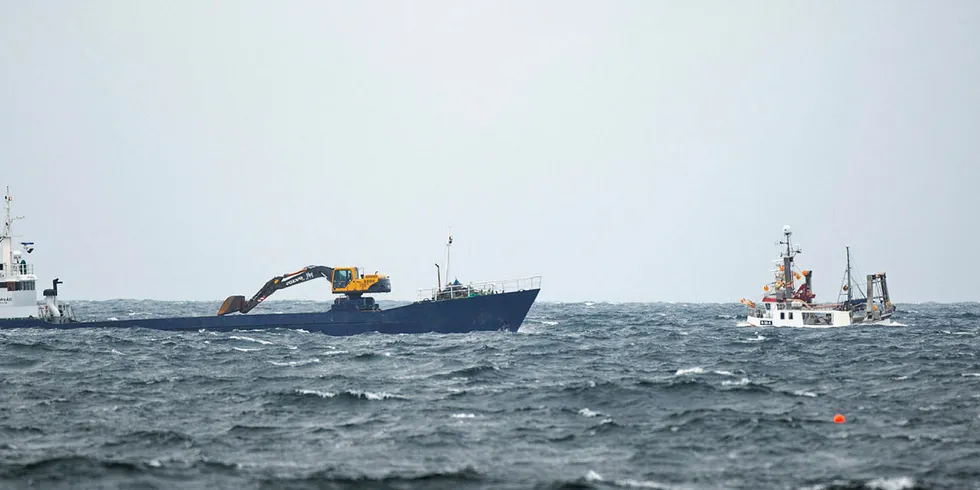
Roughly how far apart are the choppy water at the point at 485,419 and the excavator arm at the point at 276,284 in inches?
593

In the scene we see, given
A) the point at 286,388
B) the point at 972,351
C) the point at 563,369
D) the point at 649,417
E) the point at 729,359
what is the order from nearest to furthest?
the point at 649,417 → the point at 286,388 → the point at 563,369 → the point at 729,359 → the point at 972,351

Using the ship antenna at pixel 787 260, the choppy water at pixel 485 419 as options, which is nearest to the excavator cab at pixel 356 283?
the choppy water at pixel 485 419

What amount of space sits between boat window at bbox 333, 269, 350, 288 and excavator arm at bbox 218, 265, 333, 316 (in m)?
2.31

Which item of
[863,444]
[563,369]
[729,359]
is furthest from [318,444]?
[729,359]

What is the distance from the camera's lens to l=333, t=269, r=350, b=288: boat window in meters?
54.2

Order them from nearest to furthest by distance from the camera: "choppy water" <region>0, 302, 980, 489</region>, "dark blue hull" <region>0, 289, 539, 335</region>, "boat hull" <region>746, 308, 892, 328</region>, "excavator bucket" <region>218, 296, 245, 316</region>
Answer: "choppy water" <region>0, 302, 980, 489</region> → "dark blue hull" <region>0, 289, 539, 335</region> → "excavator bucket" <region>218, 296, 245, 316</region> → "boat hull" <region>746, 308, 892, 328</region>

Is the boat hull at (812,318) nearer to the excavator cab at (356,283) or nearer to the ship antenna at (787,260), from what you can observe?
the ship antenna at (787,260)

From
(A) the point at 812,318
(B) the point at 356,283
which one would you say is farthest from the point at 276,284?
(A) the point at 812,318

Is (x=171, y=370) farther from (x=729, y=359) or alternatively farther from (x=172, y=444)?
(x=729, y=359)

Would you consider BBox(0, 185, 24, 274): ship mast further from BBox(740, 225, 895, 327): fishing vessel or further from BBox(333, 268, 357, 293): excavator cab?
BBox(740, 225, 895, 327): fishing vessel

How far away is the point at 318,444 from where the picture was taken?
21031 mm

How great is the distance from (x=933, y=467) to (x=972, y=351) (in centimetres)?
3133

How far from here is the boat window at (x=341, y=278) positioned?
2136 inches

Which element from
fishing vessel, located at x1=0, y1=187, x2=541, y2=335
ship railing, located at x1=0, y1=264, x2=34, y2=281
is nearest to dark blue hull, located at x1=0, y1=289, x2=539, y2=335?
fishing vessel, located at x1=0, y1=187, x2=541, y2=335
